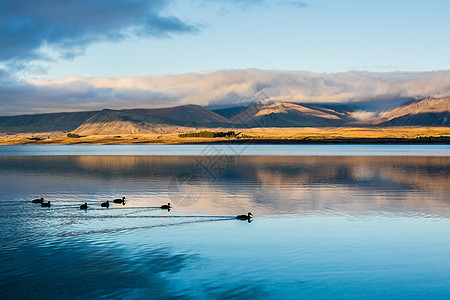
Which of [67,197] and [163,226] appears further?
[67,197]

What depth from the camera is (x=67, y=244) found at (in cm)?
2419

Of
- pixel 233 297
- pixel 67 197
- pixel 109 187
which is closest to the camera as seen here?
pixel 233 297

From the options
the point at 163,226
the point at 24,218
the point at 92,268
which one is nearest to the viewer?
the point at 92,268

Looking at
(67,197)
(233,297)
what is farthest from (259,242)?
(67,197)

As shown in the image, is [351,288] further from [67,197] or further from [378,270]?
[67,197]

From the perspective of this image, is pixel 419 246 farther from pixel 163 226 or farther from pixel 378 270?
pixel 163 226

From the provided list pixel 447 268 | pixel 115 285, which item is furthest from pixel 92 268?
pixel 447 268

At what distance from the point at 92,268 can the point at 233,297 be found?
7095 mm

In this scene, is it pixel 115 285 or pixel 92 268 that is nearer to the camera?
pixel 115 285

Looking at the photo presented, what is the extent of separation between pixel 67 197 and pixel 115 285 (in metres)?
27.3

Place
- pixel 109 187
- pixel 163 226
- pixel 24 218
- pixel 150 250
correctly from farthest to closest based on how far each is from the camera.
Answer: pixel 109 187 < pixel 24 218 < pixel 163 226 < pixel 150 250

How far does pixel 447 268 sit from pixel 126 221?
1984 centimetres

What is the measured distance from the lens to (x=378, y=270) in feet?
66.1

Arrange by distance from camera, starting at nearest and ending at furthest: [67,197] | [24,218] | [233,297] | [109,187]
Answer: [233,297] → [24,218] → [67,197] → [109,187]
